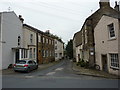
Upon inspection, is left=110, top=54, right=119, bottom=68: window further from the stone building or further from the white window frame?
the stone building

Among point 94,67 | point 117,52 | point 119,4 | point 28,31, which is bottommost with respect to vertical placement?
point 94,67

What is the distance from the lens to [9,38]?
67.5 ft

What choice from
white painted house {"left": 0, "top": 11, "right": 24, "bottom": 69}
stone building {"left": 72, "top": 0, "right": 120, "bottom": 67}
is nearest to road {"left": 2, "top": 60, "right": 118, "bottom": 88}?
stone building {"left": 72, "top": 0, "right": 120, "bottom": 67}

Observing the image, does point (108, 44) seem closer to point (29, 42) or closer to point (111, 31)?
point (111, 31)

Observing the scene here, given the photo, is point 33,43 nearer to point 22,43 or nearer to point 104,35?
point 22,43

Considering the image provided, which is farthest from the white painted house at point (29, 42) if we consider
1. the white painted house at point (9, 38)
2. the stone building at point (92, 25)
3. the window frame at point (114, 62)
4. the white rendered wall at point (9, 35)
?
the window frame at point (114, 62)

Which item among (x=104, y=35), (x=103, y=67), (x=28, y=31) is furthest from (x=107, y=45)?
(x=28, y=31)

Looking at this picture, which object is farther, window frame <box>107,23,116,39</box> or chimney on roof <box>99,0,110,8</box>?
chimney on roof <box>99,0,110,8</box>

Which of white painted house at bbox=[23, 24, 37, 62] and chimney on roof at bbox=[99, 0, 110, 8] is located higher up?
chimney on roof at bbox=[99, 0, 110, 8]

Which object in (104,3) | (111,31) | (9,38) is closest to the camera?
(111,31)

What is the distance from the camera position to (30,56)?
1007 inches

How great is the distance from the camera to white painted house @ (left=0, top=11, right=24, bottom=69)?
62.3 ft

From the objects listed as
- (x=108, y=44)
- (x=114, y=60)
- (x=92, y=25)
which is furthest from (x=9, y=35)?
(x=114, y=60)

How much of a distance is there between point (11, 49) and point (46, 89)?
14.9 metres
